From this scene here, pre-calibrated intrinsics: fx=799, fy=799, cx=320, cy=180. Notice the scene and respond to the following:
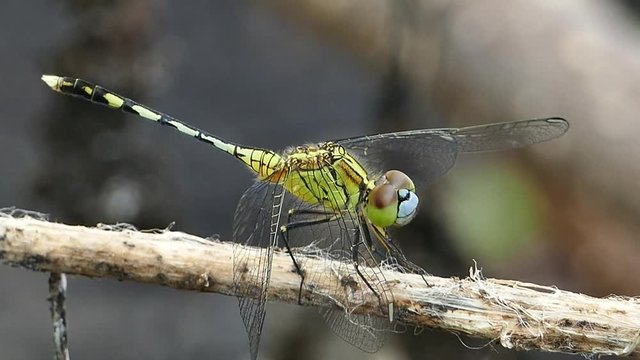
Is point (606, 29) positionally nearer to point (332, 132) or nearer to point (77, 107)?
point (332, 132)

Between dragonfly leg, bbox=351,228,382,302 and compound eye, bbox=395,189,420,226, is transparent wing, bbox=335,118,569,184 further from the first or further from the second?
dragonfly leg, bbox=351,228,382,302

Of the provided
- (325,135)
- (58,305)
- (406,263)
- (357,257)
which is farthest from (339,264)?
(325,135)

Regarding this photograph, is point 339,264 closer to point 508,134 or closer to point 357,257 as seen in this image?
point 357,257

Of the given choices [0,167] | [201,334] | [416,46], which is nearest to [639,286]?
[416,46]

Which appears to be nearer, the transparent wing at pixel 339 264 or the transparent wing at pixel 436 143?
the transparent wing at pixel 339 264

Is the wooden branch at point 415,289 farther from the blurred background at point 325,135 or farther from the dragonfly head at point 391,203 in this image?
the blurred background at point 325,135

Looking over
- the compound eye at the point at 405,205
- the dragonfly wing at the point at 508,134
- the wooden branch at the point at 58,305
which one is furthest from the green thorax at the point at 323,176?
the wooden branch at the point at 58,305

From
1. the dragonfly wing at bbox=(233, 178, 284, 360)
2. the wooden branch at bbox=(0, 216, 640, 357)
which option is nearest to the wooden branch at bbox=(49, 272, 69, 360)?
the wooden branch at bbox=(0, 216, 640, 357)
